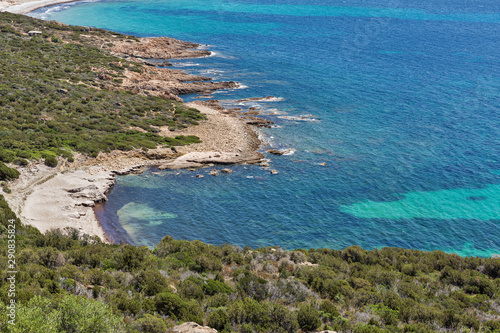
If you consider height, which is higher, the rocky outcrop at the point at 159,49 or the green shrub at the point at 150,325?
the rocky outcrop at the point at 159,49

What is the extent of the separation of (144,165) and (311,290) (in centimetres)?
3107

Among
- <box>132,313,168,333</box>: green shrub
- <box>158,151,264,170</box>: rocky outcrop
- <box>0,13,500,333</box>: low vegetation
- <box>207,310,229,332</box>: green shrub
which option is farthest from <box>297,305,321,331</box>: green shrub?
<box>158,151,264,170</box>: rocky outcrop

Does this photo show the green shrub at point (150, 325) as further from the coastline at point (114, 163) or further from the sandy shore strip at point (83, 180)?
the sandy shore strip at point (83, 180)

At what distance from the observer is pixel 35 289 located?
59.4 ft

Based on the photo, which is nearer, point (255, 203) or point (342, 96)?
point (255, 203)

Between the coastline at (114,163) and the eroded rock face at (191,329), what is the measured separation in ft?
63.1

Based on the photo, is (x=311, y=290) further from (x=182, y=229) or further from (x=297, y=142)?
(x=297, y=142)

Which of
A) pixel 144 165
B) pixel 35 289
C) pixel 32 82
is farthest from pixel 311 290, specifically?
pixel 32 82

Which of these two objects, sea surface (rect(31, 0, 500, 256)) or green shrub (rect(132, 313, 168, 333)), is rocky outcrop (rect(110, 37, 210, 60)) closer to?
sea surface (rect(31, 0, 500, 256))

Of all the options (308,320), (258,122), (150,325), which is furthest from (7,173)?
(258,122)

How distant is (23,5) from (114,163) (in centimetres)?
13537

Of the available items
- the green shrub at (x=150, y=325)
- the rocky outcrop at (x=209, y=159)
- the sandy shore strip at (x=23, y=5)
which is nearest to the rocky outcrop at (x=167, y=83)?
the rocky outcrop at (x=209, y=159)

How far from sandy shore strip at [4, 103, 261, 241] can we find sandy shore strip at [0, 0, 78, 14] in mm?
114071

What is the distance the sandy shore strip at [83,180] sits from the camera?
3512 cm
